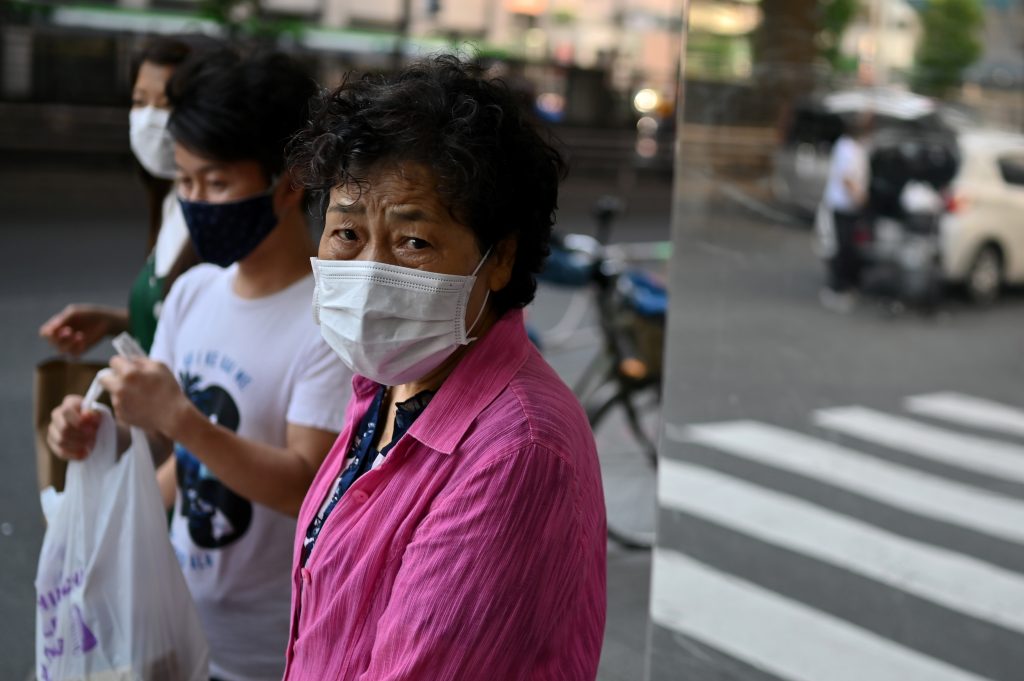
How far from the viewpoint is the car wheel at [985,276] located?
5422mm

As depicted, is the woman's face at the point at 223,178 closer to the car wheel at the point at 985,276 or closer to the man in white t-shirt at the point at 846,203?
the man in white t-shirt at the point at 846,203

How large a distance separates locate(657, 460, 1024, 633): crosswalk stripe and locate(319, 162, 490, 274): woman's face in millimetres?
2504

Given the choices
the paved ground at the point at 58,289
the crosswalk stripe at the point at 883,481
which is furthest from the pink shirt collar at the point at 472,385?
the crosswalk stripe at the point at 883,481

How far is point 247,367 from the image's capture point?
2.14m

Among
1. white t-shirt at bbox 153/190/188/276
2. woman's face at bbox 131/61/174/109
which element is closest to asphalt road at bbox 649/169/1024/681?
white t-shirt at bbox 153/190/188/276

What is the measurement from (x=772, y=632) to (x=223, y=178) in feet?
8.79

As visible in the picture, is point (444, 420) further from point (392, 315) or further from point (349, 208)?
point (349, 208)

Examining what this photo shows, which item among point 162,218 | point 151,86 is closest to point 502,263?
A: point 151,86

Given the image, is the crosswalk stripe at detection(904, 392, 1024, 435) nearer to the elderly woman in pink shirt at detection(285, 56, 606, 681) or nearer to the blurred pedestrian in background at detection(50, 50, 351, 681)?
the blurred pedestrian in background at detection(50, 50, 351, 681)

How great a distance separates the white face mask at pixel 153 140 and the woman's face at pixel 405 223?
48.0 inches

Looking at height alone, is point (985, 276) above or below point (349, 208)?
below

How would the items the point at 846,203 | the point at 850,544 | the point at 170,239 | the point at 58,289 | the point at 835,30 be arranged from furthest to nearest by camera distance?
the point at 58,289
the point at 846,203
the point at 835,30
the point at 850,544
the point at 170,239

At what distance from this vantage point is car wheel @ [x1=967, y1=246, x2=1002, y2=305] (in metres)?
5.42

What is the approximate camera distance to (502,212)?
1.54 m
